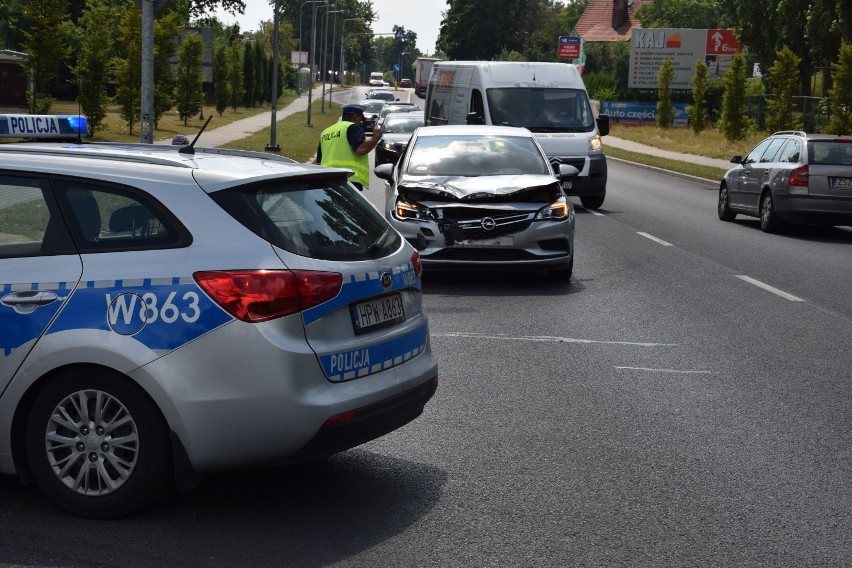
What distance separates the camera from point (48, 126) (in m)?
6.78

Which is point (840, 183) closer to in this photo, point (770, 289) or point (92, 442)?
point (770, 289)

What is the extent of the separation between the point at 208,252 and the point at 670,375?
4.16 m

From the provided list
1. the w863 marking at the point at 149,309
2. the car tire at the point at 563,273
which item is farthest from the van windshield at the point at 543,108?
the w863 marking at the point at 149,309

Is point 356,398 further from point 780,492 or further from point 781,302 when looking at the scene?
point 781,302

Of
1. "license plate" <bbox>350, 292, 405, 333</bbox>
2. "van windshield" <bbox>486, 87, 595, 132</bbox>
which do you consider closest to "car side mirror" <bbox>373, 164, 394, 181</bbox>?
"license plate" <bbox>350, 292, 405, 333</bbox>

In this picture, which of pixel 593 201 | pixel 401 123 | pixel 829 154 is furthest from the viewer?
pixel 401 123

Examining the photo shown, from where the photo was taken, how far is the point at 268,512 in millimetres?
5145

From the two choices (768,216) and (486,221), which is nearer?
(486,221)

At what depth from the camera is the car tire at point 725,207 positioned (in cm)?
2130

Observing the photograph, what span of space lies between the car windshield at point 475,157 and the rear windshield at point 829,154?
251 inches

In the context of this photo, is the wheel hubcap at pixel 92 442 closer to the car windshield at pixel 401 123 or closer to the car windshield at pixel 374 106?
the car windshield at pixel 401 123

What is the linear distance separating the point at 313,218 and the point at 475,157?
329 inches

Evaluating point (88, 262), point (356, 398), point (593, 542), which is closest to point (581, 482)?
point (593, 542)

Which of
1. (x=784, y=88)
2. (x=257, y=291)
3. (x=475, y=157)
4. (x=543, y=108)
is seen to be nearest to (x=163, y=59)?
(x=784, y=88)
